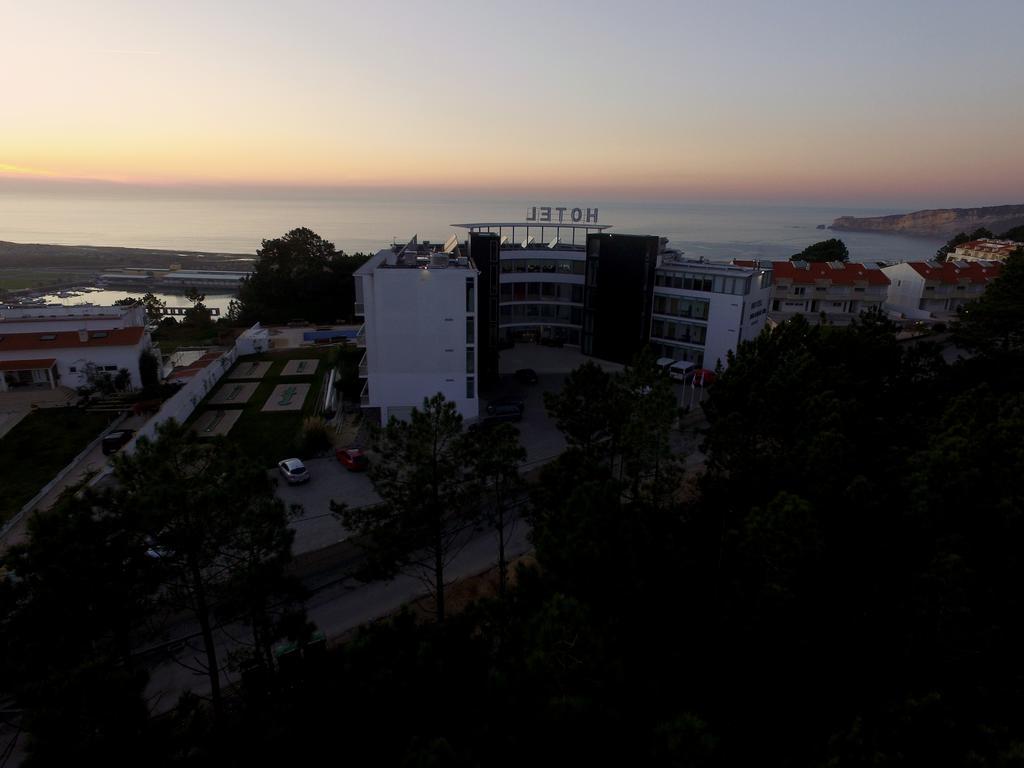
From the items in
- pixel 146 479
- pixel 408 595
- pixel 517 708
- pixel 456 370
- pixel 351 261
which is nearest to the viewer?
pixel 517 708

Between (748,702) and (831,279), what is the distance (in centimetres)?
6888

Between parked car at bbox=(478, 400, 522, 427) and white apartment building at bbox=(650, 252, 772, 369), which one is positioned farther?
white apartment building at bbox=(650, 252, 772, 369)

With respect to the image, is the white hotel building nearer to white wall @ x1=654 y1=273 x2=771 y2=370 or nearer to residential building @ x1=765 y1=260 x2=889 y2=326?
white wall @ x1=654 y1=273 x2=771 y2=370

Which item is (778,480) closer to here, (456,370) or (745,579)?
(745,579)

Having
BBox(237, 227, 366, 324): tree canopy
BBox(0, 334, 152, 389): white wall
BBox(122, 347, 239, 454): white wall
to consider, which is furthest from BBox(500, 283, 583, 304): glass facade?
BBox(0, 334, 152, 389): white wall

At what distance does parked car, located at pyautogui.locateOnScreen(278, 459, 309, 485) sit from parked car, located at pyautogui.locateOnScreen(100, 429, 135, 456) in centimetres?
1026

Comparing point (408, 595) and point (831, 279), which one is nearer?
point (408, 595)

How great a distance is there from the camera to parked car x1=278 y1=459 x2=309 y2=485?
93.5 feet

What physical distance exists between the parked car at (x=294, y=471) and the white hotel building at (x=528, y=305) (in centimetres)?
737

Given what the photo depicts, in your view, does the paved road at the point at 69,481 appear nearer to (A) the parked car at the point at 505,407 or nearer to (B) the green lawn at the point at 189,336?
(A) the parked car at the point at 505,407

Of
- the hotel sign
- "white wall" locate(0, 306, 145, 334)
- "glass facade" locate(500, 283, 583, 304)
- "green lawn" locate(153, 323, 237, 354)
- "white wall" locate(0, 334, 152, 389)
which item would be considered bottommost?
"green lawn" locate(153, 323, 237, 354)

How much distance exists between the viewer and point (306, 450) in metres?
32.0

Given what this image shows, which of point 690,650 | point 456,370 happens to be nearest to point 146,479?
point 690,650

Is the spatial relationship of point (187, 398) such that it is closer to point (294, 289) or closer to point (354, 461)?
point (354, 461)
